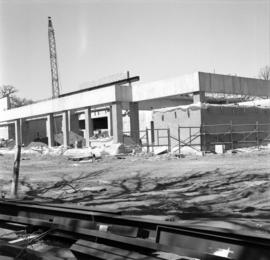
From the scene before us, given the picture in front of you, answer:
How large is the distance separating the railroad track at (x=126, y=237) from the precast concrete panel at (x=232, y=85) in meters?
25.7

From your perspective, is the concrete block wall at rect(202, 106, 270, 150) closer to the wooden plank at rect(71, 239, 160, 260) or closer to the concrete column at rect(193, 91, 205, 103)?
the concrete column at rect(193, 91, 205, 103)

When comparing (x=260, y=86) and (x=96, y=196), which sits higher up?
(x=260, y=86)

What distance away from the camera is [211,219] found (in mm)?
7109

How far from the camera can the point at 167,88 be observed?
33312mm

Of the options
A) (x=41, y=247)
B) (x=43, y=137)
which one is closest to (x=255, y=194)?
(x=41, y=247)

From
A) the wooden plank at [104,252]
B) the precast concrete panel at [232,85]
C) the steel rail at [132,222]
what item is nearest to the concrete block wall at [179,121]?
the precast concrete panel at [232,85]

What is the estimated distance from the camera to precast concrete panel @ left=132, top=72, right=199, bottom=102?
3122cm

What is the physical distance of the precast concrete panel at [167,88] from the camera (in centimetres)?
3122

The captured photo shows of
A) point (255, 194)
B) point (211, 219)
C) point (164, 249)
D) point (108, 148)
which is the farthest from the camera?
point (108, 148)

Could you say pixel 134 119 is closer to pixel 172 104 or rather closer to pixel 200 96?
pixel 172 104

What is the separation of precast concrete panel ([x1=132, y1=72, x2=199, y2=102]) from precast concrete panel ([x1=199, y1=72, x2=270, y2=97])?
2.61 feet

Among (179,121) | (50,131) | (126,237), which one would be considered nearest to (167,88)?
(179,121)

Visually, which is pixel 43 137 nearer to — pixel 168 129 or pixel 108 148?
pixel 108 148

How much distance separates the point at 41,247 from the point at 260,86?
32.4 meters
